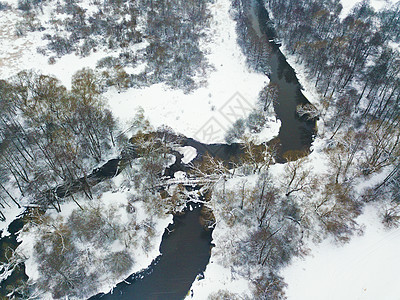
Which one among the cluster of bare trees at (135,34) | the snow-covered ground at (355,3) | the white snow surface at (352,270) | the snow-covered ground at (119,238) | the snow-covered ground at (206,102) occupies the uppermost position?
the cluster of bare trees at (135,34)

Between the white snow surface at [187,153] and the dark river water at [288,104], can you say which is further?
the dark river water at [288,104]

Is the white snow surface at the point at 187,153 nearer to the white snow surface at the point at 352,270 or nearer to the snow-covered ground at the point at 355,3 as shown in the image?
the white snow surface at the point at 352,270

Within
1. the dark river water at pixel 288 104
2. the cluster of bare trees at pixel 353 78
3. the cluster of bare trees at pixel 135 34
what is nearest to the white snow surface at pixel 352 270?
the cluster of bare trees at pixel 353 78

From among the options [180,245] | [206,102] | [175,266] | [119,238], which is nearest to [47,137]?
[119,238]

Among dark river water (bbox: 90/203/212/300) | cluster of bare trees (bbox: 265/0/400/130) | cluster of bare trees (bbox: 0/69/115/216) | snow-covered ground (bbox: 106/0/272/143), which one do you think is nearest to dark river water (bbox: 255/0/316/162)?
snow-covered ground (bbox: 106/0/272/143)

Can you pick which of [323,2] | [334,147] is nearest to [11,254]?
[334,147]

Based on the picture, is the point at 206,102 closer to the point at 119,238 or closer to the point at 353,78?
the point at 119,238

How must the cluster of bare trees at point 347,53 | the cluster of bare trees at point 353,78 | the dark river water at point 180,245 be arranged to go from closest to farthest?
the dark river water at point 180,245, the cluster of bare trees at point 353,78, the cluster of bare trees at point 347,53
